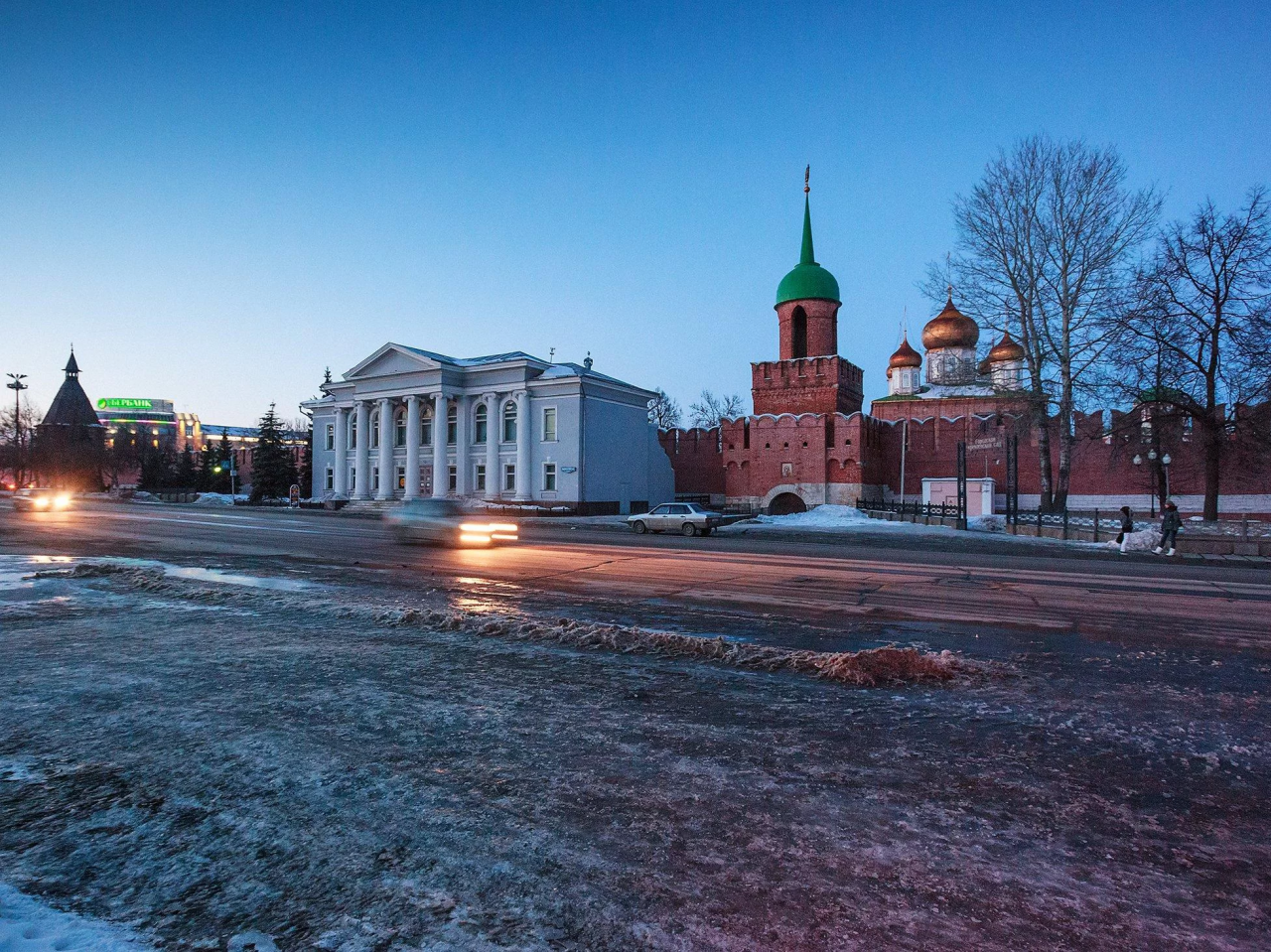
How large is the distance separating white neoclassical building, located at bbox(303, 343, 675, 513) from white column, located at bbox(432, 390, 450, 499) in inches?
2.9

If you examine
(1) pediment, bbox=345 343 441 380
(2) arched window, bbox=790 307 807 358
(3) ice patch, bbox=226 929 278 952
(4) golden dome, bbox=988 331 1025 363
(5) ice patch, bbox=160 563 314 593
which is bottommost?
(5) ice patch, bbox=160 563 314 593

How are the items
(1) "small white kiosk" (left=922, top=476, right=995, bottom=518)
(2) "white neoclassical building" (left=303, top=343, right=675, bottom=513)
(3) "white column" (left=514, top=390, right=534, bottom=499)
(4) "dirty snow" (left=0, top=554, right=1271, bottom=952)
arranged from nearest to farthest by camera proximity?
(4) "dirty snow" (left=0, top=554, right=1271, bottom=952) → (1) "small white kiosk" (left=922, top=476, right=995, bottom=518) → (2) "white neoclassical building" (left=303, top=343, right=675, bottom=513) → (3) "white column" (left=514, top=390, right=534, bottom=499)

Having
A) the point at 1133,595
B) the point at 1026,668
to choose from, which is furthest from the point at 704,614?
the point at 1133,595

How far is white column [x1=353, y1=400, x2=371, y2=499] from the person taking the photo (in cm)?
5250

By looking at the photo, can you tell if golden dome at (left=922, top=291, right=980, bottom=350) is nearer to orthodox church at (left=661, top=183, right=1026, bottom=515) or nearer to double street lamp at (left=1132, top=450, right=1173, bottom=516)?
orthodox church at (left=661, top=183, right=1026, bottom=515)

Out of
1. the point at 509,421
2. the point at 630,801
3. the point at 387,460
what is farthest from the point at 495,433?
the point at 630,801

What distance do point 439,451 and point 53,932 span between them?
48038mm

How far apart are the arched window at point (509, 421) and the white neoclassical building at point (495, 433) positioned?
0.07 m

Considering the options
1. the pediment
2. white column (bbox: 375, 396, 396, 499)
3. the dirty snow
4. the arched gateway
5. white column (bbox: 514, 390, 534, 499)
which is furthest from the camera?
white column (bbox: 375, 396, 396, 499)

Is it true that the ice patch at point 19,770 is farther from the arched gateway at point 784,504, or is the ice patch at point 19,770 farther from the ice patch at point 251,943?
the arched gateway at point 784,504

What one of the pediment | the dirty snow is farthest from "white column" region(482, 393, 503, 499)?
the dirty snow

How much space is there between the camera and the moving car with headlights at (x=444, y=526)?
19.7 metres

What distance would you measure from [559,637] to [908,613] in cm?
483

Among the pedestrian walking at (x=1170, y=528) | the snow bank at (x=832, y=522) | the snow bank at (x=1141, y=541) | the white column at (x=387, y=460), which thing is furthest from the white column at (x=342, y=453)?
the pedestrian walking at (x=1170, y=528)
